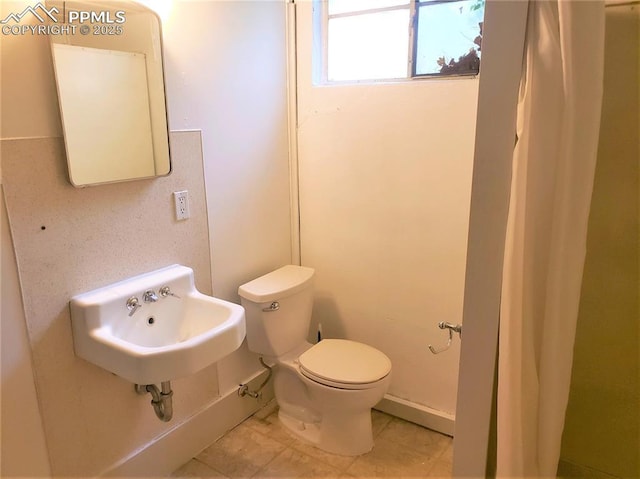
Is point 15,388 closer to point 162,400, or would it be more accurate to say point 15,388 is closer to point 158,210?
point 162,400

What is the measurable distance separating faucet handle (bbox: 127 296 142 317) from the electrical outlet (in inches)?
15.3

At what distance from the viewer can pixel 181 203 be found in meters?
1.94

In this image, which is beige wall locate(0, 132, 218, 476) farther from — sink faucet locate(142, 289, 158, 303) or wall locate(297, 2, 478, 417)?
wall locate(297, 2, 478, 417)

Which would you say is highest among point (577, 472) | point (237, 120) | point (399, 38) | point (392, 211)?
point (399, 38)

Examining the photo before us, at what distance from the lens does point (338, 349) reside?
2.25 meters

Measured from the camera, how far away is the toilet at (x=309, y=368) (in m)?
2.06

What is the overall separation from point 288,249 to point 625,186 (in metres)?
1.65

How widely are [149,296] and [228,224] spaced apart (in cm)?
54

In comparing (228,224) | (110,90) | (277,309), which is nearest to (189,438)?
(277,309)

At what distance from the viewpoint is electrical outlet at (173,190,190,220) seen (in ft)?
6.30

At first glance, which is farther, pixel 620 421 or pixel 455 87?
pixel 455 87

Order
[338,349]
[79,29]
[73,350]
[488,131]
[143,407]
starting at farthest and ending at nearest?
[338,349], [143,407], [73,350], [79,29], [488,131]

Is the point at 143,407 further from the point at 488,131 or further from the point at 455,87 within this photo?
the point at 455,87

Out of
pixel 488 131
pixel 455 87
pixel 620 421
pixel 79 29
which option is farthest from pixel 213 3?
pixel 620 421
